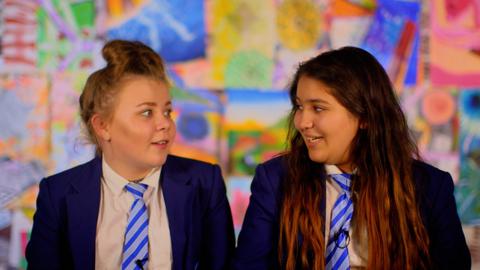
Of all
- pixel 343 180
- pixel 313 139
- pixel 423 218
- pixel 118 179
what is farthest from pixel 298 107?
pixel 118 179

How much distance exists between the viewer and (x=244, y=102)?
2789 millimetres

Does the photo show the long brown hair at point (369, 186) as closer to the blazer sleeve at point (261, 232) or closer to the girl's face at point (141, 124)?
the blazer sleeve at point (261, 232)

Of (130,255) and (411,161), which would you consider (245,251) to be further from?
(411,161)

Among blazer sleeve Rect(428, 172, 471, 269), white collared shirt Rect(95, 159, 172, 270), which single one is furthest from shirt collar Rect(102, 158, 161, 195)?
blazer sleeve Rect(428, 172, 471, 269)

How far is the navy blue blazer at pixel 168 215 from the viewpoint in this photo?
1704 mm

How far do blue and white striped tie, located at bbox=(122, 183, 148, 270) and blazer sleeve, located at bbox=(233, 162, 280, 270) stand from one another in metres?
0.30

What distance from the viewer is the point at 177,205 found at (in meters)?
1.76

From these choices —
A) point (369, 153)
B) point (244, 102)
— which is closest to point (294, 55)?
point (244, 102)

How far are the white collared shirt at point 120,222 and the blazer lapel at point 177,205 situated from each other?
0.03 meters

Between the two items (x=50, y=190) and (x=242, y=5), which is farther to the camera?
(x=242, y=5)

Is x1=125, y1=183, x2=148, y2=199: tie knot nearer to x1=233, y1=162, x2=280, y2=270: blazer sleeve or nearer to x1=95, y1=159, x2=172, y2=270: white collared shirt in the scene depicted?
x1=95, y1=159, x2=172, y2=270: white collared shirt

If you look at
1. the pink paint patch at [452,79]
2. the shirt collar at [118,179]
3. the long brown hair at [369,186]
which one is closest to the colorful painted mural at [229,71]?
the pink paint patch at [452,79]

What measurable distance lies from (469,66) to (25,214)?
2442 mm

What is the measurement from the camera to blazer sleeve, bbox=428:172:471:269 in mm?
1666
